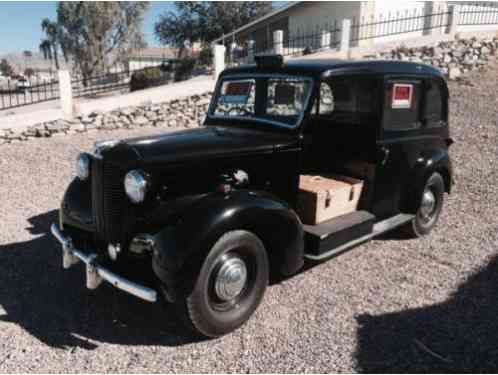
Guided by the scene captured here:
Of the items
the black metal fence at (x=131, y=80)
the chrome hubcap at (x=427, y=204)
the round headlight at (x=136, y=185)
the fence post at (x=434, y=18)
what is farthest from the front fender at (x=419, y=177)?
the black metal fence at (x=131, y=80)

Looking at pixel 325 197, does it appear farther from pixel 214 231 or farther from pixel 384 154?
pixel 214 231

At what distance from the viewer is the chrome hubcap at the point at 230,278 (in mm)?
2934

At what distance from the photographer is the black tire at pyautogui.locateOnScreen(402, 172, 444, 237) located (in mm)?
4609

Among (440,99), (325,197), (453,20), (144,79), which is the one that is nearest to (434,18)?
(453,20)

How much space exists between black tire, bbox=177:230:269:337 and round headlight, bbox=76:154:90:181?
1.32 m

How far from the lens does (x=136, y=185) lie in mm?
2789

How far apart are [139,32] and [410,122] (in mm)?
22434

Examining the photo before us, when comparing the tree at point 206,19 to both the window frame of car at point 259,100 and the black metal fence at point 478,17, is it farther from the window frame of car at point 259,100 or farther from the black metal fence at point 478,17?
the window frame of car at point 259,100

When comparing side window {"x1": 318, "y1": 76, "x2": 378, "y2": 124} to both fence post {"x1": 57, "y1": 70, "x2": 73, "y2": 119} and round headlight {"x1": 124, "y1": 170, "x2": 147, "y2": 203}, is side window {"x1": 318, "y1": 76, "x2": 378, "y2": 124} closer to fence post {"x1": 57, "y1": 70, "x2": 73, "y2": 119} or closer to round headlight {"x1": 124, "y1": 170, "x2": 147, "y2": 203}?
round headlight {"x1": 124, "y1": 170, "x2": 147, "y2": 203}

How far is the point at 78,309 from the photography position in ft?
11.0

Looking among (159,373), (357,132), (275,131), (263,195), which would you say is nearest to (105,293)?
(159,373)

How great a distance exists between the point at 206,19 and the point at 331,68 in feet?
68.7

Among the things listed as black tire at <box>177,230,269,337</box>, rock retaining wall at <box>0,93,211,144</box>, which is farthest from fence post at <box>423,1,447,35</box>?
black tire at <box>177,230,269,337</box>

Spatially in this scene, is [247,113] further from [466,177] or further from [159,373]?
[466,177]
